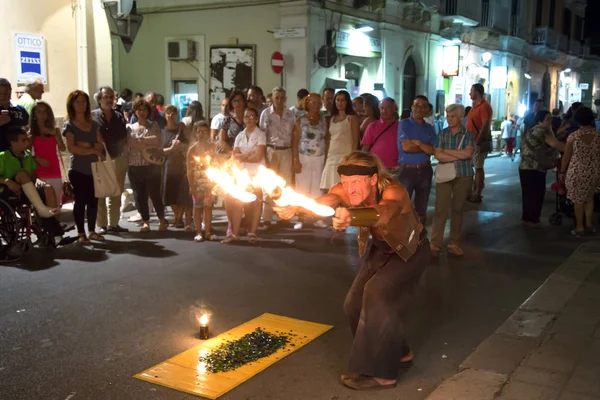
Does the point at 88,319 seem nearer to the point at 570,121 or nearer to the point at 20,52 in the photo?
the point at 20,52

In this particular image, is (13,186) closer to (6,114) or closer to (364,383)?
(6,114)

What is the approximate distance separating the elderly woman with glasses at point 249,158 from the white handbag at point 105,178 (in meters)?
1.70

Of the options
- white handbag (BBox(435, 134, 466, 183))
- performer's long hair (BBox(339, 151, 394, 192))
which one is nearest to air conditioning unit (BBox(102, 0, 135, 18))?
white handbag (BBox(435, 134, 466, 183))

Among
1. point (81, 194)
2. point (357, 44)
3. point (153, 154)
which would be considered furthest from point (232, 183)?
point (357, 44)

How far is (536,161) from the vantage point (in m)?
10.7

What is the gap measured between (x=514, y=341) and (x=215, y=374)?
2482 mm

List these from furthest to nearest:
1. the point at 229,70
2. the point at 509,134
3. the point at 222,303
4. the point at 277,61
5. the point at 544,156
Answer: the point at 509,134 < the point at 229,70 < the point at 277,61 < the point at 544,156 < the point at 222,303

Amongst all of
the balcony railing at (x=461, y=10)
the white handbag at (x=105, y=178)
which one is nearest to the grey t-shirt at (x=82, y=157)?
the white handbag at (x=105, y=178)

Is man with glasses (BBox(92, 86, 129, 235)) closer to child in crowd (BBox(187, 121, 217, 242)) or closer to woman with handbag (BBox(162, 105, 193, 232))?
woman with handbag (BBox(162, 105, 193, 232))

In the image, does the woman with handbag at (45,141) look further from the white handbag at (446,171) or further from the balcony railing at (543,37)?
the balcony railing at (543,37)

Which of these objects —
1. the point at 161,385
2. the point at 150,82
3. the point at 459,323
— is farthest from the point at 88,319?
the point at 150,82

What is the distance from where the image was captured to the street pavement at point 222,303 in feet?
15.4

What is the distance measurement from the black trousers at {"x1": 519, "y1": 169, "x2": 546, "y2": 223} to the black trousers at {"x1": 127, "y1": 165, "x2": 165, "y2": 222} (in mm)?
6043

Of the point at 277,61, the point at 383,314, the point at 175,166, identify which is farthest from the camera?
the point at 277,61
